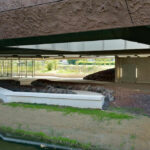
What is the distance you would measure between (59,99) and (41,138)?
2886 mm

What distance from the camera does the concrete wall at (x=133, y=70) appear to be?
54.3 ft

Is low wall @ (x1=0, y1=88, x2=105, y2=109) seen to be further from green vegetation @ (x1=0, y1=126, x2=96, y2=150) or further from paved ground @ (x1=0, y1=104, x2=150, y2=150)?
green vegetation @ (x1=0, y1=126, x2=96, y2=150)

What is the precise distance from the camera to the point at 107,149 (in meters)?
5.55

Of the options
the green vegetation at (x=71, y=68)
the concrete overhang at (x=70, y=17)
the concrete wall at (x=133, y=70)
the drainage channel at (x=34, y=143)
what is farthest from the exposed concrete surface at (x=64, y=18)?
the green vegetation at (x=71, y=68)

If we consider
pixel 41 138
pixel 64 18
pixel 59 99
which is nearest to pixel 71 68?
pixel 59 99

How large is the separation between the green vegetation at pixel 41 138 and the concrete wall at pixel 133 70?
12.2 meters

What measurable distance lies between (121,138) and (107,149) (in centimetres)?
54

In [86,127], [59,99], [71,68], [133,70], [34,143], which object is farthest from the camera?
[71,68]

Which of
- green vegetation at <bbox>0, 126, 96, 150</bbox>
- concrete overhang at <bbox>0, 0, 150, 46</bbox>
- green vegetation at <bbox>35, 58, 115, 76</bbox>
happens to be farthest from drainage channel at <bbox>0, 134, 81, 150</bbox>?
green vegetation at <bbox>35, 58, 115, 76</bbox>

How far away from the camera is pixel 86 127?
652 centimetres

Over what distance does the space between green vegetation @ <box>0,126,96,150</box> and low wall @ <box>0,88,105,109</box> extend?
8.56ft

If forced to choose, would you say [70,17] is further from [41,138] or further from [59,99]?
[59,99]

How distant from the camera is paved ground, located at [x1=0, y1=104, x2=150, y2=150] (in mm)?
5660

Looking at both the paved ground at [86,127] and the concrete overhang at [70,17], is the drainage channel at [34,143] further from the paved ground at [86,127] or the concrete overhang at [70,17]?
the concrete overhang at [70,17]
